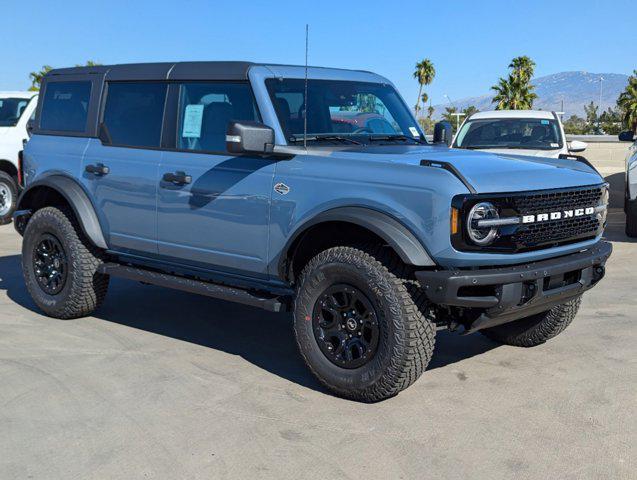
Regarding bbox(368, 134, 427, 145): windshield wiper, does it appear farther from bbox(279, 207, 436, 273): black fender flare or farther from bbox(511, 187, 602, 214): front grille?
bbox(511, 187, 602, 214): front grille

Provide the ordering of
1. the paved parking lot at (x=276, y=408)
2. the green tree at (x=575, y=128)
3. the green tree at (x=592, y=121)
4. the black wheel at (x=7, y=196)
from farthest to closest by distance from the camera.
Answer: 1. the green tree at (x=592, y=121)
2. the green tree at (x=575, y=128)
3. the black wheel at (x=7, y=196)
4. the paved parking lot at (x=276, y=408)

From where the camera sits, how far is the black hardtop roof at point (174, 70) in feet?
17.9

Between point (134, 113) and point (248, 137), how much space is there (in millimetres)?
1646

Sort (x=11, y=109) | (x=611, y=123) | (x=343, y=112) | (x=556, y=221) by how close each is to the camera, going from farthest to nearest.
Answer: (x=611, y=123) < (x=11, y=109) < (x=343, y=112) < (x=556, y=221)

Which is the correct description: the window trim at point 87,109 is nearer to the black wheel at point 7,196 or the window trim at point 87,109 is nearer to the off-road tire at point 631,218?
the black wheel at point 7,196

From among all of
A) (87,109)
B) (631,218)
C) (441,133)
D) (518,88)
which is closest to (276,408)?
(441,133)

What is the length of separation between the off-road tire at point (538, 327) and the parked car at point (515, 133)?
5083mm

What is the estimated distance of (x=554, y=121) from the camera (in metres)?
11.2

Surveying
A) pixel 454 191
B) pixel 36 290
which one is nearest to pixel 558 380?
pixel 454 191

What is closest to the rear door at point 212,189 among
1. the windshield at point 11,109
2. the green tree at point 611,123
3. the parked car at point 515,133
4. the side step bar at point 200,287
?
the side step bar at point 200,287

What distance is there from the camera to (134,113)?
613 centimetres

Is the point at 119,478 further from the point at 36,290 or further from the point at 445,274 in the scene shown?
the point at 36,290

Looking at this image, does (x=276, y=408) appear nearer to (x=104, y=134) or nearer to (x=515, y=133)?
(x=104, y=134)

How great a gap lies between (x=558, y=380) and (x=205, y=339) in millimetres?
2499
